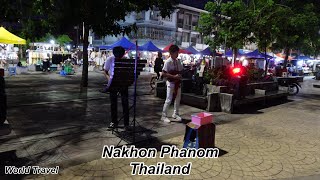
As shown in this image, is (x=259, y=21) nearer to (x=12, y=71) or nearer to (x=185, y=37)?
(x=12, y=71)

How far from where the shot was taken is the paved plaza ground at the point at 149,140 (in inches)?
176

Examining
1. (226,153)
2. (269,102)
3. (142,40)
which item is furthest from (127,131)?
(142,40)

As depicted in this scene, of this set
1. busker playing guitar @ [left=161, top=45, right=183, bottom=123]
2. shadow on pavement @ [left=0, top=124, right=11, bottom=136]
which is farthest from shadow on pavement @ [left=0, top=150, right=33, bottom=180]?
busker playing guitar @ [left=161, top=45, right=183, bottom=123]

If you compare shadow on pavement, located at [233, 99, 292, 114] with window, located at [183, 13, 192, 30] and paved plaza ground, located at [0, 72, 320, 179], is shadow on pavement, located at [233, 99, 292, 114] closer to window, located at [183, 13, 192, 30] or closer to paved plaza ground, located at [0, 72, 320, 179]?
paved plaza ground, located at [0, 72, 320, 179]

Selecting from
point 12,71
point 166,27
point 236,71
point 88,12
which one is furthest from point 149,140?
point 166,27

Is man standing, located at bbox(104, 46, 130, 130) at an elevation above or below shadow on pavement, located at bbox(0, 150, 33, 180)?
above

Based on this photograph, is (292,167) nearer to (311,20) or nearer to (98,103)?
(98,103)

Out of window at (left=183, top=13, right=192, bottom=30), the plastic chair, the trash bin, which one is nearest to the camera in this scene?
the trash bin

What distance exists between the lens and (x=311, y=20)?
1742 centimetres

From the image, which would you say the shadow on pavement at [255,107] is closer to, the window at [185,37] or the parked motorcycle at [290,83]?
the parked motorcycle at [290,83]

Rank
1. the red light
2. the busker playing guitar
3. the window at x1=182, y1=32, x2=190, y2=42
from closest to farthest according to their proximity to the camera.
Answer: the busker playing guitar, the red light, the window at x1=182, y1=32, x2=190, y2=42

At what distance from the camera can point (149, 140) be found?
572cm

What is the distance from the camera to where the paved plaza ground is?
4.46 m

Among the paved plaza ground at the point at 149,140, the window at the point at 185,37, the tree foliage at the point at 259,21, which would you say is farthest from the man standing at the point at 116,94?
the window at the point at 185,37
